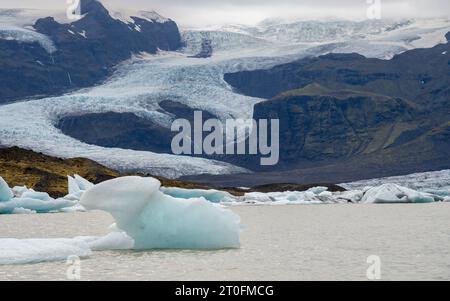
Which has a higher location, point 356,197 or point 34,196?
point 34,196

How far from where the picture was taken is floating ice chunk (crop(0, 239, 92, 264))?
2455 centimetres

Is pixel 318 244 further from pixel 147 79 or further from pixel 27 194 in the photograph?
pixel 147 79

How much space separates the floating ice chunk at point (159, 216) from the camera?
27188 mm

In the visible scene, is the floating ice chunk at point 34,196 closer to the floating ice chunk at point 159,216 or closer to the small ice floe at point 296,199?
the small ice floe at point 296,199

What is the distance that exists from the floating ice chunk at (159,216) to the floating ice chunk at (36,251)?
4.92ft

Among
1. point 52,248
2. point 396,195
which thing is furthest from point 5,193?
point 396,195

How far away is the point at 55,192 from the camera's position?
8688cm

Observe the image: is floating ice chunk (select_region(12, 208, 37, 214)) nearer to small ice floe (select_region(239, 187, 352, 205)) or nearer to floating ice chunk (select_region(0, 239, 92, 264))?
small ice floe (select_region(239, 187, 352, 205))

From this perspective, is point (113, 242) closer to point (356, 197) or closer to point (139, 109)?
point (356, 197)

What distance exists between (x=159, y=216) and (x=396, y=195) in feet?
213

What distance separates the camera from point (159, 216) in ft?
93.5

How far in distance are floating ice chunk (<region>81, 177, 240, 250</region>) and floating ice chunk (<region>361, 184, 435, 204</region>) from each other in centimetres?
6117

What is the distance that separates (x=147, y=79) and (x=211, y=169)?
159 feet
